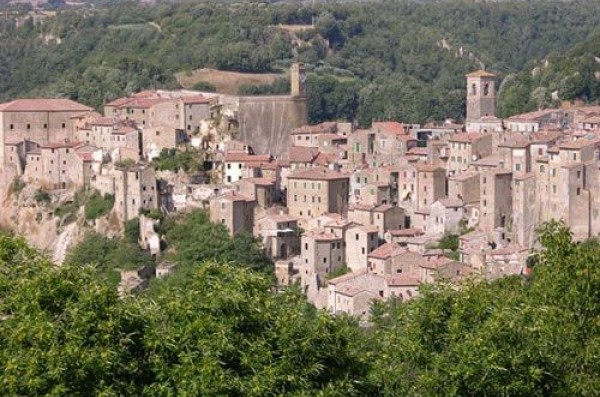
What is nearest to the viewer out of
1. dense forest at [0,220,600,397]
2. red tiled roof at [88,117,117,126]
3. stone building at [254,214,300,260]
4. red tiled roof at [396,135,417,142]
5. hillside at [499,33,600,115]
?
dense forest at [0,220,600,397]

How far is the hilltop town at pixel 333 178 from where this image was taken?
39500 millimetres

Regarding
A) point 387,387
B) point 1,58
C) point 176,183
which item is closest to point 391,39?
point 1,58

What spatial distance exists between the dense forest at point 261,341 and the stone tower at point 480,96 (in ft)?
111

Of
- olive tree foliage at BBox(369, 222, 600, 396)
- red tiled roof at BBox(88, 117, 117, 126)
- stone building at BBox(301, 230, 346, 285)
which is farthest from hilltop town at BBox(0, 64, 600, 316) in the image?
olive tree foliage at BBox(369, 222, 600, 396)

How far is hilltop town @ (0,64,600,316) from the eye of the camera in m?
39.5

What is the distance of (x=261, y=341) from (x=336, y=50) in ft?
252

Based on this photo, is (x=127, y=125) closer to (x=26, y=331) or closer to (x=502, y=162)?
(x=502, y=162)

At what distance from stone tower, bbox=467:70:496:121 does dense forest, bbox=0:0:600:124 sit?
1019 cm

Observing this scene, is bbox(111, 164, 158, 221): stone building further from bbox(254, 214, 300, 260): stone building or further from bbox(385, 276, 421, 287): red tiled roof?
bbox(385, 276, 421, 287): red tiled roof

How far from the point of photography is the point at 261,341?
18.2 m

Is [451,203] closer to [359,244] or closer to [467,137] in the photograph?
[359,244]

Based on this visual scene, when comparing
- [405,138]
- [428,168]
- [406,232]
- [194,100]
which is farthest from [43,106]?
[406,232]

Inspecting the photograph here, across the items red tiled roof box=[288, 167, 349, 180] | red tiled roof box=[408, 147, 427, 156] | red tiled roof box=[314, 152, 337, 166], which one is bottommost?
red tiled roof box=[288, 167, 349, 180]

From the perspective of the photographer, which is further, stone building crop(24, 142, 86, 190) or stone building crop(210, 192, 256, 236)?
stone building crop(24, 142, 86, 190)
